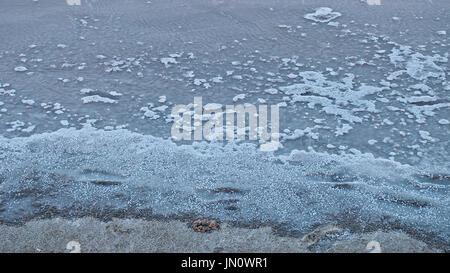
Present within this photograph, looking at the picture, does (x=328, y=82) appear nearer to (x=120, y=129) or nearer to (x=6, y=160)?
(x=120, y=129)

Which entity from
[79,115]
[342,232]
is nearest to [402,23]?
[342,232]

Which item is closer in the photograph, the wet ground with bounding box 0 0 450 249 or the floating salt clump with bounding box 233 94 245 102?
the wet ground with bounding box 0 0 450 249

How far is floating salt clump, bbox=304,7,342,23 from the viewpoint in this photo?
3.16 meters

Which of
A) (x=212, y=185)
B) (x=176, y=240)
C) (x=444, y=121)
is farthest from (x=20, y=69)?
(x=444, y=121)

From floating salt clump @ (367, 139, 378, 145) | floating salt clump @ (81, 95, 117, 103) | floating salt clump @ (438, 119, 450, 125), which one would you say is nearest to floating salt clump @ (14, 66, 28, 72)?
floating salt clump @ (81, 95, 117, 103)

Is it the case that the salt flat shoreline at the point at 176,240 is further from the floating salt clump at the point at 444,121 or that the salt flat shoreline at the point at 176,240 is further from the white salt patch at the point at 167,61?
the white salt patch at the point at 167,61

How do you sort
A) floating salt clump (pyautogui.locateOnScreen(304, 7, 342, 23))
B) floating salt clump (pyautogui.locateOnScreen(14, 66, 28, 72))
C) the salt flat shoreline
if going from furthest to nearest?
floating salt clump (pyautogui.locateOnScreen(304, 7, 342, 23))
floating salt clump (pyautogui.locateOnScreen(14, 66, 28, 72))
the salt flat shoreline

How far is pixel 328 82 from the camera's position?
2.53 m

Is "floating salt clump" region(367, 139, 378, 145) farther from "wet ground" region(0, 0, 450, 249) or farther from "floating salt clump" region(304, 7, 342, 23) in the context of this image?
"floating salt clump" region(304, 7, 342, 23)

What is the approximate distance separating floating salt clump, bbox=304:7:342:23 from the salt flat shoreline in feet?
6.28

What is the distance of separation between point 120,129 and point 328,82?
3.87 feet

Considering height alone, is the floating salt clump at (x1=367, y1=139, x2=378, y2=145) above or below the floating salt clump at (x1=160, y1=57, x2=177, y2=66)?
below

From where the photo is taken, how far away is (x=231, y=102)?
7.83ft
